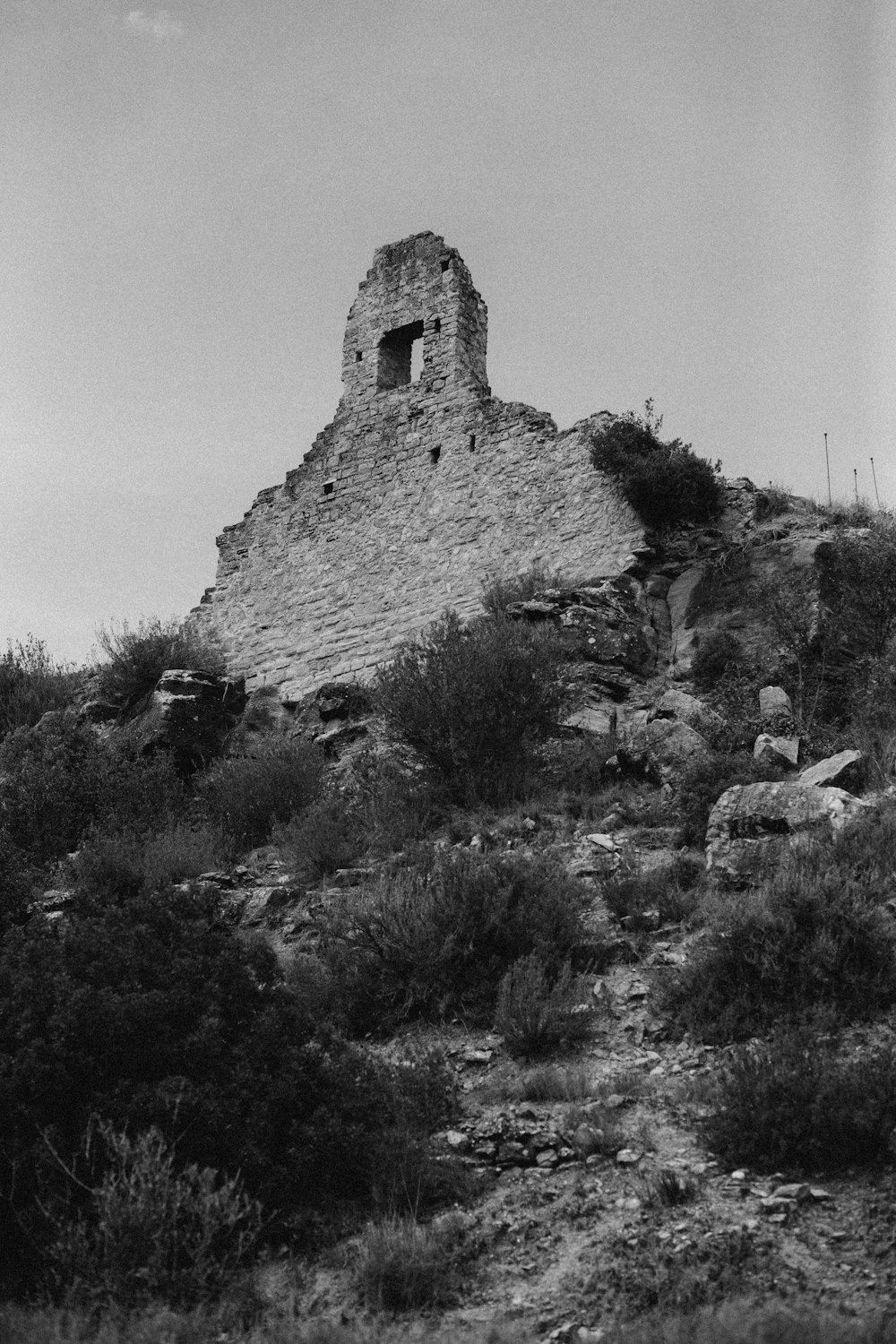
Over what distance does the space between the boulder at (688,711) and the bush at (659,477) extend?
3.17m

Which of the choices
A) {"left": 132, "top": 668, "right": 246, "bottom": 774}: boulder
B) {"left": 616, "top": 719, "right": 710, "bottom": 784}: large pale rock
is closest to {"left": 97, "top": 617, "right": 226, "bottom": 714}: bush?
{"left": 132, "top": 668, "right": 246, "bottom": 774}: boulder

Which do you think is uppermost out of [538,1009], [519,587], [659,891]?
[519,587]

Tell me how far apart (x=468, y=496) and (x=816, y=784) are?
8.37 m

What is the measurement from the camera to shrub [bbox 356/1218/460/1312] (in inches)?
268

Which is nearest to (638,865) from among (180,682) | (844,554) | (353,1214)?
(353,1214)

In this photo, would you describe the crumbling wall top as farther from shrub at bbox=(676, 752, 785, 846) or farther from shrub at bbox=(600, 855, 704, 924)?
shrub at bbox=(600, 855, 704, 924)

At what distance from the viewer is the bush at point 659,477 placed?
17.5m

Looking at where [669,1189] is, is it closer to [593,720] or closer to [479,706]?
[479,706]

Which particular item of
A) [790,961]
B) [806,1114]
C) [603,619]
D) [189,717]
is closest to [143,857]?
[189,717]

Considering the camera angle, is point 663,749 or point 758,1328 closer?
point 758,1328

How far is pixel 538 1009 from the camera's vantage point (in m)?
9.18

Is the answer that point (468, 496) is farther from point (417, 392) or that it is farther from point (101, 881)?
point (101, 881)

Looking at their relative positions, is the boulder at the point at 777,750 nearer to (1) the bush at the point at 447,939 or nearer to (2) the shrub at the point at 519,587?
(1) the bush at the point at 447,939

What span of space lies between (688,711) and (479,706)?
2.14m
